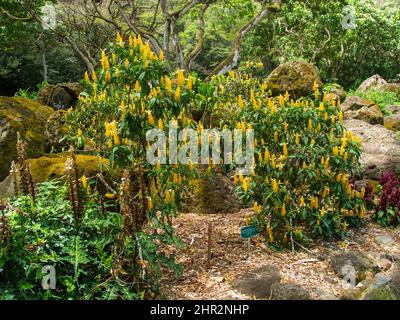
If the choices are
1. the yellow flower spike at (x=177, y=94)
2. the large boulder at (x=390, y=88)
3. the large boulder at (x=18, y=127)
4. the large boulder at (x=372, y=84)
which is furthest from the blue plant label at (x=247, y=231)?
the large boulder at (x=372, y=84)

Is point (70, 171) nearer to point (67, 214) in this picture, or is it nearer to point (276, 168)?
point (67, 214)

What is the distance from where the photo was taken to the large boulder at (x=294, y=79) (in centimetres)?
1049

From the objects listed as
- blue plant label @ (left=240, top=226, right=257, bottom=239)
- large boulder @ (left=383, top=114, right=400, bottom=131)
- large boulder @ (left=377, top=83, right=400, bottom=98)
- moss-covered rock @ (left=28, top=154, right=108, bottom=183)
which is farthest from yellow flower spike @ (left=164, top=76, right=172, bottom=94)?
large boulder @ (left=377, top=83, right=400, bottom=98)

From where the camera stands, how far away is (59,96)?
11812 mm

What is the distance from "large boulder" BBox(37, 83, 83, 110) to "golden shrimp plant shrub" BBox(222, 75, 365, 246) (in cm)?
807

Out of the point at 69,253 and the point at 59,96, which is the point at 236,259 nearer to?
the point at 69,253

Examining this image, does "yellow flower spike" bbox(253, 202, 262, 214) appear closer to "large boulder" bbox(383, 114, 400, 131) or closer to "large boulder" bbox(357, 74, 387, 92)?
"large boulder" bbox(383, 114, 400, 131)

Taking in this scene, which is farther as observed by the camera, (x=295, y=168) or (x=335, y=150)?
(x=295, y=168)

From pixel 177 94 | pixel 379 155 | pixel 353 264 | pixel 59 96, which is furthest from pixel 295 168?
pixel 59 96

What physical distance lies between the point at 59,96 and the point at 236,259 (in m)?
8.85

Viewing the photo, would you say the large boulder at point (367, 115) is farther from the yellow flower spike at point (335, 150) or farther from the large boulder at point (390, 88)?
the yellow flower spike at point (335, 150)

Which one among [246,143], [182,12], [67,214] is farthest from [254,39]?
[67,214]

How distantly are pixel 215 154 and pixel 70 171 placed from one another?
4.67 ft

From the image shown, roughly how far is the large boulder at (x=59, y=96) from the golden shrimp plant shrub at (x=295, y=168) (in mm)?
8070
